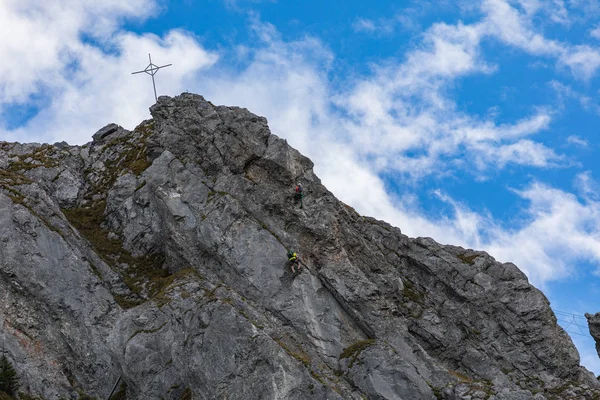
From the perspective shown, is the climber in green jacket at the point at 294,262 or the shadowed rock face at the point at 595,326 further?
the shadowed rock face at the point at 595,326

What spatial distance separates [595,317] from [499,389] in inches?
844

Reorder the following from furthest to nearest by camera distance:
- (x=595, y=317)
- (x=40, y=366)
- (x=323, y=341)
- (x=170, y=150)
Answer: (x=595, y=317)
(x=170, y=150)
(x=323, y=341)
(x=40, y=366)

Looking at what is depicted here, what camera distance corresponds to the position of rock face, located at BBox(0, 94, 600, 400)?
125 ft

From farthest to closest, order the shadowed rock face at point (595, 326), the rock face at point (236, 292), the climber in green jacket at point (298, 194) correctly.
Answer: the shadowed rock face at point (595, 326)
the climber in green jacket at point (298, 194)
the rock face at point (236, 292)

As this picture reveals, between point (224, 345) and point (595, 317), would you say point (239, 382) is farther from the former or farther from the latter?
point (595, 317)

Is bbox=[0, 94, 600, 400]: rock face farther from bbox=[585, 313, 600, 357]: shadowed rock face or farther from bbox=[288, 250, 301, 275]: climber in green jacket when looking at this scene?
bbox=[585, 313, 600, 357]: shadowed rock face

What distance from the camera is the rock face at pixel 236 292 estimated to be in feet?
Result: 125

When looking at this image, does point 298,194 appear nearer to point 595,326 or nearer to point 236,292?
point 236,292

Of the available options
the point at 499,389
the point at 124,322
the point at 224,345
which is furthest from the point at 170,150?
the point at 499,389

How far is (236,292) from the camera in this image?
42.2m

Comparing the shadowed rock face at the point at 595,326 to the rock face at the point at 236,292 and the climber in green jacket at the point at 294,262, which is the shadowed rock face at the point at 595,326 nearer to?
the rock face at the point at 236,292

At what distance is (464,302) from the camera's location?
167 ft

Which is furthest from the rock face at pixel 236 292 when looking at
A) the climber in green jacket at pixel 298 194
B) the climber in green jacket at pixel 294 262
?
the climber in green jacket at pixel 298 194

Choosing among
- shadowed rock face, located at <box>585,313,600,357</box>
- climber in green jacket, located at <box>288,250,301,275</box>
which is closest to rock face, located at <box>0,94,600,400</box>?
climber in green jacket, located at <box>288,250,301,275</box>
